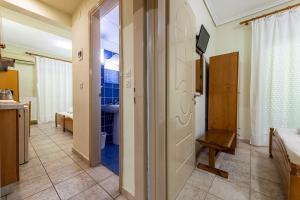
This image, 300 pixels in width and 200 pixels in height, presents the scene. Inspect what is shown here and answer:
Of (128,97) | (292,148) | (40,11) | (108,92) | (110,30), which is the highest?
(110,30)

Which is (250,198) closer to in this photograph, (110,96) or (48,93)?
(110,96)

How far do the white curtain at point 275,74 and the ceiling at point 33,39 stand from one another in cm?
447

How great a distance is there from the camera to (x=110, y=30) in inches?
106

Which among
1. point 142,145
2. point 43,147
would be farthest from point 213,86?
point 43,147

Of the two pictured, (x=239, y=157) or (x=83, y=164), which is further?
(x=239, y=157)

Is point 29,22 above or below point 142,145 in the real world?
above

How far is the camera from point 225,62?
238 centimetres

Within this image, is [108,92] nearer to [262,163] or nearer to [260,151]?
Answer: [262,163]

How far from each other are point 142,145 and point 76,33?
6.96ft

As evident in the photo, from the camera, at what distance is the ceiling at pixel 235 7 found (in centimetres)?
244

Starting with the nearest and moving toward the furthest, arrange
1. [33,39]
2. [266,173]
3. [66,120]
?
1. [266,173]
2. [66,120]
3. [33,39]

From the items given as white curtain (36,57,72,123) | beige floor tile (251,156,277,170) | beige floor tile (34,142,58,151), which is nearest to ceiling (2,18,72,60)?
white curtain (36,57,72,123)

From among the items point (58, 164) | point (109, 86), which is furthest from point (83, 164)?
point (109, 86)

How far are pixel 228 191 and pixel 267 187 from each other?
43cm
